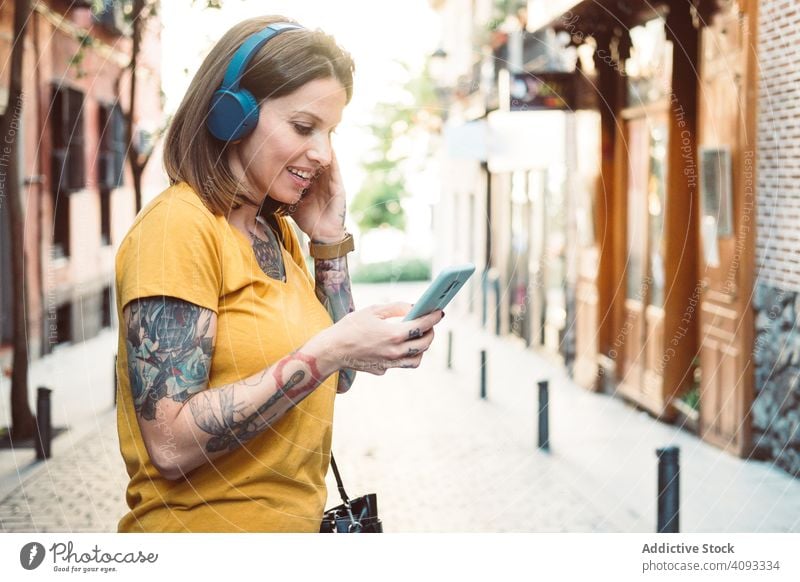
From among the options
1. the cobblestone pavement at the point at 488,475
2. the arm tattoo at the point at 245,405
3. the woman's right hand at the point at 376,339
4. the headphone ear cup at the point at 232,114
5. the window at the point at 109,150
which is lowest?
the cobblestone pavement at the point at 488,475

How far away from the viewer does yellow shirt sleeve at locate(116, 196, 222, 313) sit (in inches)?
52.0

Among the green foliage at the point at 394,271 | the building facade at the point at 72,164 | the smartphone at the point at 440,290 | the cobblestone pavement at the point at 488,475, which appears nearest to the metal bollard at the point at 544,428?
the cobblestone pavement at the point at 488,475


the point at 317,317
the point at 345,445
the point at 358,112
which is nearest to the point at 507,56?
the point at 345,445

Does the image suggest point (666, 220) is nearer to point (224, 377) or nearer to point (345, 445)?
point (345, 445)

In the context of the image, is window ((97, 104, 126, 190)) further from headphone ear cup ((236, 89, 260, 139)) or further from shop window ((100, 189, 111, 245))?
headphone ear cup ((236, 89, 260, 139))

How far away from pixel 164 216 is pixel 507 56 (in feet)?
Answer: 31.8

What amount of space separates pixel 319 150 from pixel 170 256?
0.31 m

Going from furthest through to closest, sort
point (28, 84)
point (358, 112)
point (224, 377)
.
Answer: point (28, 84)
point (358, 112)
point (224, 377)

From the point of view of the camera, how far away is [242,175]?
148 cm

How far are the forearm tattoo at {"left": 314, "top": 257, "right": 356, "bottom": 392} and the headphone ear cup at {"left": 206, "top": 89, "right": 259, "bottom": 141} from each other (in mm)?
384

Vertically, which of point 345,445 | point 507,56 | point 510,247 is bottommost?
point 345,445

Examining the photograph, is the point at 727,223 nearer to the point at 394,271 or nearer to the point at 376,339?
the point at 394,271

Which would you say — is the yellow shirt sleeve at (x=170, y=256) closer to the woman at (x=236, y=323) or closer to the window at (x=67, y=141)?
the woman at (x=236, y=323)

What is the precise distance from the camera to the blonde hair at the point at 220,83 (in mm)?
1431
